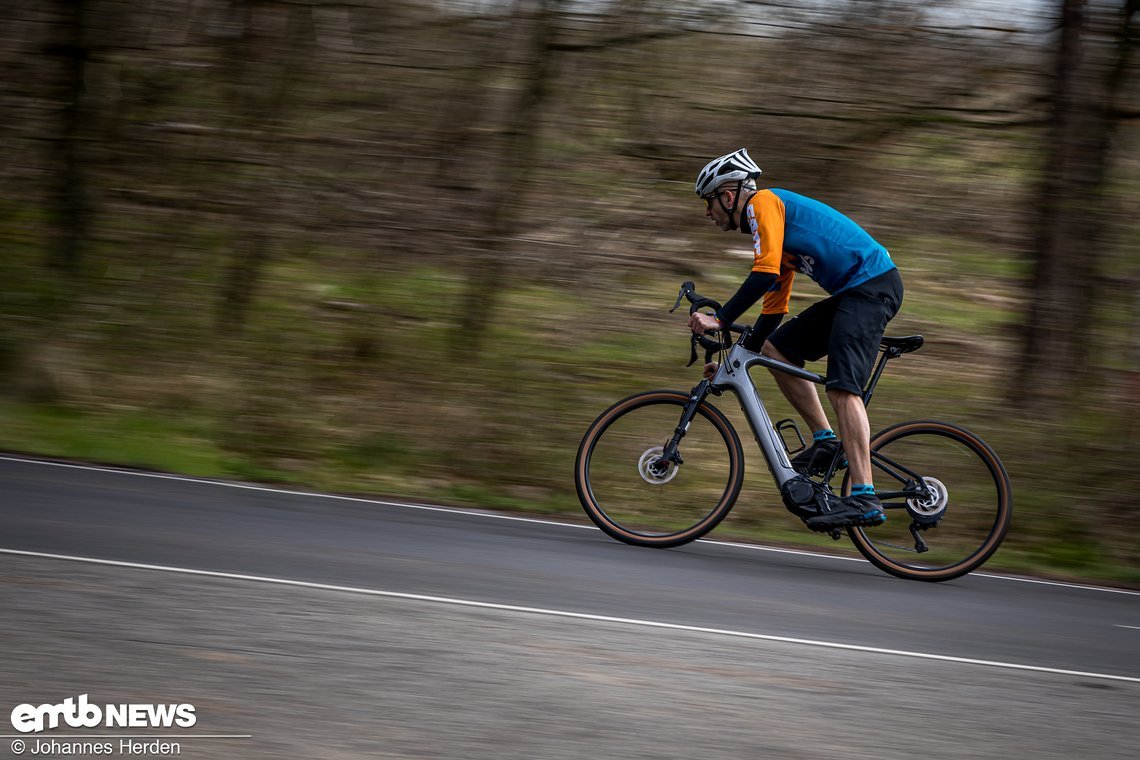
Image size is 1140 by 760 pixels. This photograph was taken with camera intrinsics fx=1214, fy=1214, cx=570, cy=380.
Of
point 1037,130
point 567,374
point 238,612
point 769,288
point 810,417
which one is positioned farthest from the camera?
point 1037,130

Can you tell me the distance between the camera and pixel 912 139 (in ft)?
41.5

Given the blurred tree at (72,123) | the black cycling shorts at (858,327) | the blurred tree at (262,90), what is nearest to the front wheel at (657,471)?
the black cycling shorts at (858,327)

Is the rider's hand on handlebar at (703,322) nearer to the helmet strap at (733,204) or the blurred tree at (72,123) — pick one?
the helmet strap at (733,204)

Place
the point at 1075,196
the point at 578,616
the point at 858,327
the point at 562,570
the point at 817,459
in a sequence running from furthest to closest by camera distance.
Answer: the point at 1075,196
the point at 817,459
the point at 858,327
the point at 562,570
the point at 578,616

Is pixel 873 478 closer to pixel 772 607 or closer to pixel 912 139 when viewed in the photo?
pixel 772 607

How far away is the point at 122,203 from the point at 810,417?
8.39 metres

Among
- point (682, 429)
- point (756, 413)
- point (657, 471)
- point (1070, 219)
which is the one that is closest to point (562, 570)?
point (657, 471)

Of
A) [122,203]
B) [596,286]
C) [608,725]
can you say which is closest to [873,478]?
[608,725]

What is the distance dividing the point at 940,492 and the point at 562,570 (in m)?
2.27

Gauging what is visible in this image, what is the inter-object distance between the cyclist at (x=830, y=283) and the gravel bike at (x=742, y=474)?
0.12 meters

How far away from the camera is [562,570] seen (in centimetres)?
631

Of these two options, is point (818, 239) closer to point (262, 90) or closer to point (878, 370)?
point (878, 370)

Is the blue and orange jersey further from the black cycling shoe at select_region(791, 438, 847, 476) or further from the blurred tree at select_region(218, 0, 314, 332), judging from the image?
the blurred tree at select_region(218, 0, 314, 332)

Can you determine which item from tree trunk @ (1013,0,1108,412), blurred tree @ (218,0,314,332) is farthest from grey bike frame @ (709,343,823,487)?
blurred tree @ (218,0,314,332)
